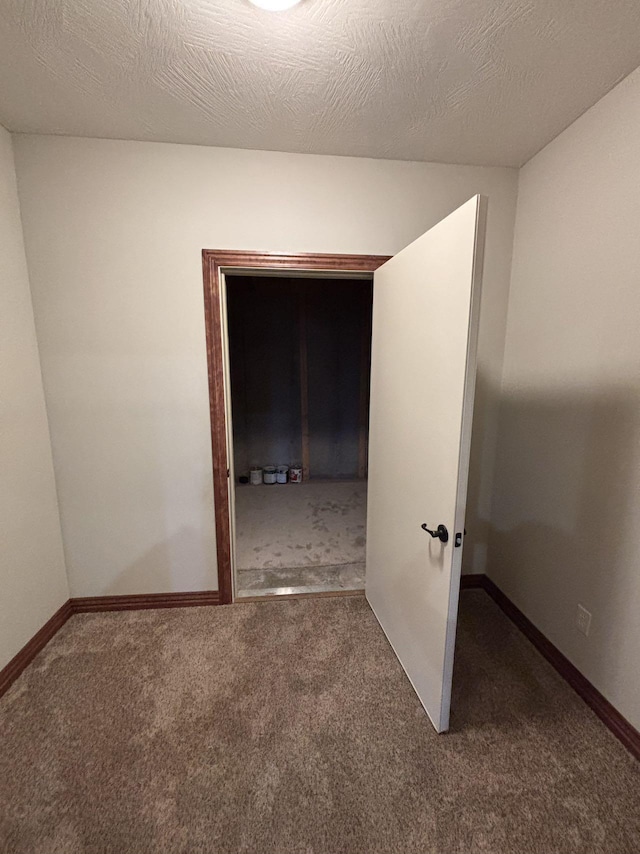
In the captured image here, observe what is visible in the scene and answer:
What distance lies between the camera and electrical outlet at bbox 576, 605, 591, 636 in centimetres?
150

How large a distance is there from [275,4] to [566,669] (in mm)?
2785

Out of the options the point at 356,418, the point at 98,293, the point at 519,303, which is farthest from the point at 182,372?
the point at 356,418

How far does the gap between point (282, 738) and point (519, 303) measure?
2.39 m

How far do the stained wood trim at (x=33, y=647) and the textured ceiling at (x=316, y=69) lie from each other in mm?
2456

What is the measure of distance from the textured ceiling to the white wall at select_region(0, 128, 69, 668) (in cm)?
55

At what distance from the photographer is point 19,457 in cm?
165

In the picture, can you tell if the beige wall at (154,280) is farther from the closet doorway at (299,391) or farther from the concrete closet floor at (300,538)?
the closet doorway at (299,391)

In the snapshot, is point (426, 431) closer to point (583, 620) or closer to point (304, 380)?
point (583, 620)

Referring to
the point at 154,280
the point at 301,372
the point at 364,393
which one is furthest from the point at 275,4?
the point at 364,393

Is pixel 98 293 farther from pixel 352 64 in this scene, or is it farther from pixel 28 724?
pixel 28 724

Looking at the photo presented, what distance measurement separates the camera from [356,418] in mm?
4660

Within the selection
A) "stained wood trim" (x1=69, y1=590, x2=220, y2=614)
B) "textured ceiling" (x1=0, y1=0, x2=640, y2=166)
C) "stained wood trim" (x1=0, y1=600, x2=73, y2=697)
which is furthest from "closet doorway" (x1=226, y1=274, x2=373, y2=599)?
"textured ceiling" (x1=0, y1=0, x2=640, y2=166)

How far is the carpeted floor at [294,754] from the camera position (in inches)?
42.3

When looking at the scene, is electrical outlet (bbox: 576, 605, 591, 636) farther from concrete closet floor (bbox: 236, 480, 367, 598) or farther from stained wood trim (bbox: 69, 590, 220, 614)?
stained wood trim (bbox: 69, 590, 220, 614)
